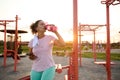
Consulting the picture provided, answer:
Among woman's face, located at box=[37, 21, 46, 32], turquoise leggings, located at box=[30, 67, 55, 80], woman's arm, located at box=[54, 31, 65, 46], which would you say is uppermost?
woman's face, located at box=[37, 21, 46, 32]

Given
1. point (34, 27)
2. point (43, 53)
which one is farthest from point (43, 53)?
point (34, 27)

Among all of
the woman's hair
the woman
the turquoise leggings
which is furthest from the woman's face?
the turquoise leggings

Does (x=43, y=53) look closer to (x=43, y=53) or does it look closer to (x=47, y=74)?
(x=43, y=53)

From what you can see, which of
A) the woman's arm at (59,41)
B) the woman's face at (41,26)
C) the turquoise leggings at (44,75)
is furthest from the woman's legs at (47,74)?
the woman's face at (41,26)

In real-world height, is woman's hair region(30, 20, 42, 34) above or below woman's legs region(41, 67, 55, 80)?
above

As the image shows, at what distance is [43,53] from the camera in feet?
12.0

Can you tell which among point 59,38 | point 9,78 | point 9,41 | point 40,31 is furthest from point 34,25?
point 9,41

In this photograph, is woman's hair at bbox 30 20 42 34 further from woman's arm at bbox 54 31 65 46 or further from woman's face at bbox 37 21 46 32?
woman's arm at bbox 54 31 65 46

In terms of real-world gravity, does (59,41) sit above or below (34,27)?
below

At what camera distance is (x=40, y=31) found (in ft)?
12.1

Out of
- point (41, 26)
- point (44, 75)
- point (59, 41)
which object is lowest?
point (44, 75)

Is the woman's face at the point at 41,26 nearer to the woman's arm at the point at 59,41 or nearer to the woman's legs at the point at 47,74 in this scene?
the woman's arm at the point at 59,41

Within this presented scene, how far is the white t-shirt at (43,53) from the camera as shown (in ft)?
11.9

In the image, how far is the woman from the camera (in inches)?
142
